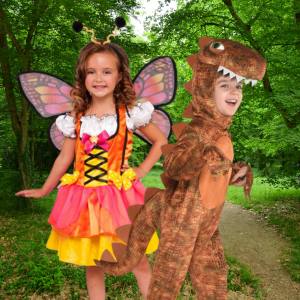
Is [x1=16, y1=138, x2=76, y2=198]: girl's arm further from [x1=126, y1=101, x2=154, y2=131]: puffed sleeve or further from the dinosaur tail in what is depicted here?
the dinosaur tail

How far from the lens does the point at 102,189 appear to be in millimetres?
2402

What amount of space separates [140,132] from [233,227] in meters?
6.19

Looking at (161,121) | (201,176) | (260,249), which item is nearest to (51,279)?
(161,121)

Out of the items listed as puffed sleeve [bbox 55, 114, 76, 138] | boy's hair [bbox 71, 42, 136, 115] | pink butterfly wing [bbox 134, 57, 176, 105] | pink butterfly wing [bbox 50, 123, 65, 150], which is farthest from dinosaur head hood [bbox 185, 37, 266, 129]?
pink butterfly wing [bbox 50, 123, 65, 150]

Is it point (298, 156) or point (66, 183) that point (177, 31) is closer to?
point (298, 156)

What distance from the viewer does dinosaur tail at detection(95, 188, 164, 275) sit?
212 centimetres

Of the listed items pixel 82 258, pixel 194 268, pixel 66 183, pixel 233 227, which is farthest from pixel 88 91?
pixel 233 227

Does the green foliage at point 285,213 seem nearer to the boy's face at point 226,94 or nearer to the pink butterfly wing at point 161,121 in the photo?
the pink butterfly wing at point 161,121

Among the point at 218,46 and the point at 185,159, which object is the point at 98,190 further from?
the point at 218,46

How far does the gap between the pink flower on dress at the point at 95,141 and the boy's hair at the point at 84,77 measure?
0.57 feet

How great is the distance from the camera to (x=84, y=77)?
241 cm

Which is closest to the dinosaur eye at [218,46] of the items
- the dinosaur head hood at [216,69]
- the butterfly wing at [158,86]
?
the dinosaur head hood at [216,69]

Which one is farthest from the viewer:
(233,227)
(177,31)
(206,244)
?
(233,227)

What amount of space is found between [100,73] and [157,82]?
0.35m
